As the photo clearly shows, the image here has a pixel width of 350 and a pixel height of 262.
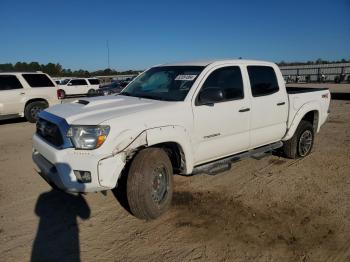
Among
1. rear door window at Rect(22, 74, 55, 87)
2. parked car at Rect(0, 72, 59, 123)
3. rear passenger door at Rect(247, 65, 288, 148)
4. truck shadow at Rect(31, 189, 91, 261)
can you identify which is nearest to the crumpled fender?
truck shadow at Rect(31, 189, 91, 261)

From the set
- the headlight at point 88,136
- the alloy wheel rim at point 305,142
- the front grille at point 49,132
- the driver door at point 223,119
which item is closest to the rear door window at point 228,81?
the driver door at point 223,119

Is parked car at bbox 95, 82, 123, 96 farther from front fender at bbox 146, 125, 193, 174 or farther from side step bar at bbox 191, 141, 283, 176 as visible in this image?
front fender at bbox 146, 125, 193, 174

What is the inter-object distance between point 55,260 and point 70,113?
167 cm

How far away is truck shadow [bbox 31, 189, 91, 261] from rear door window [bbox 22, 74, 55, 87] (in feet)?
28.3

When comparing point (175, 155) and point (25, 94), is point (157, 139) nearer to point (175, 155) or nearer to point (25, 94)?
point (175, 155)

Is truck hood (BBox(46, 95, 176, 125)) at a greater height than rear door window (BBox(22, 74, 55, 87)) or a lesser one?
lesser

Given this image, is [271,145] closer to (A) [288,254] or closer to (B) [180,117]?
(B) [180,117]

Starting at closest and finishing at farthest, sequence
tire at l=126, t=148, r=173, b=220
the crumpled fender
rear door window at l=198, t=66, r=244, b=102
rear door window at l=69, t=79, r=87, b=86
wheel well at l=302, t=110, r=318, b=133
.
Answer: the crumpled fender, tire at l=126, t=148, r=173, b=220, rear door window at l=198, t=66, r=244, b=102, wheel well at l=302, t=110, r=318, b=133, rear door window at l=69, t=79, r=87, b=86

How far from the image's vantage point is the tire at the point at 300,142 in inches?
253

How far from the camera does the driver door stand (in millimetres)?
4531

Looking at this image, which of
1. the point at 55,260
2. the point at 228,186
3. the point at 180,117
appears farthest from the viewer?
the point at 228,186

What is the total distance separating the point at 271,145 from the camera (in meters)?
5.96

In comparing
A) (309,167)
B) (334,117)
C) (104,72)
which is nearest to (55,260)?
(309,167)

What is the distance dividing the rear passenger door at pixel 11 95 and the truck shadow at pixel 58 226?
315 inches
